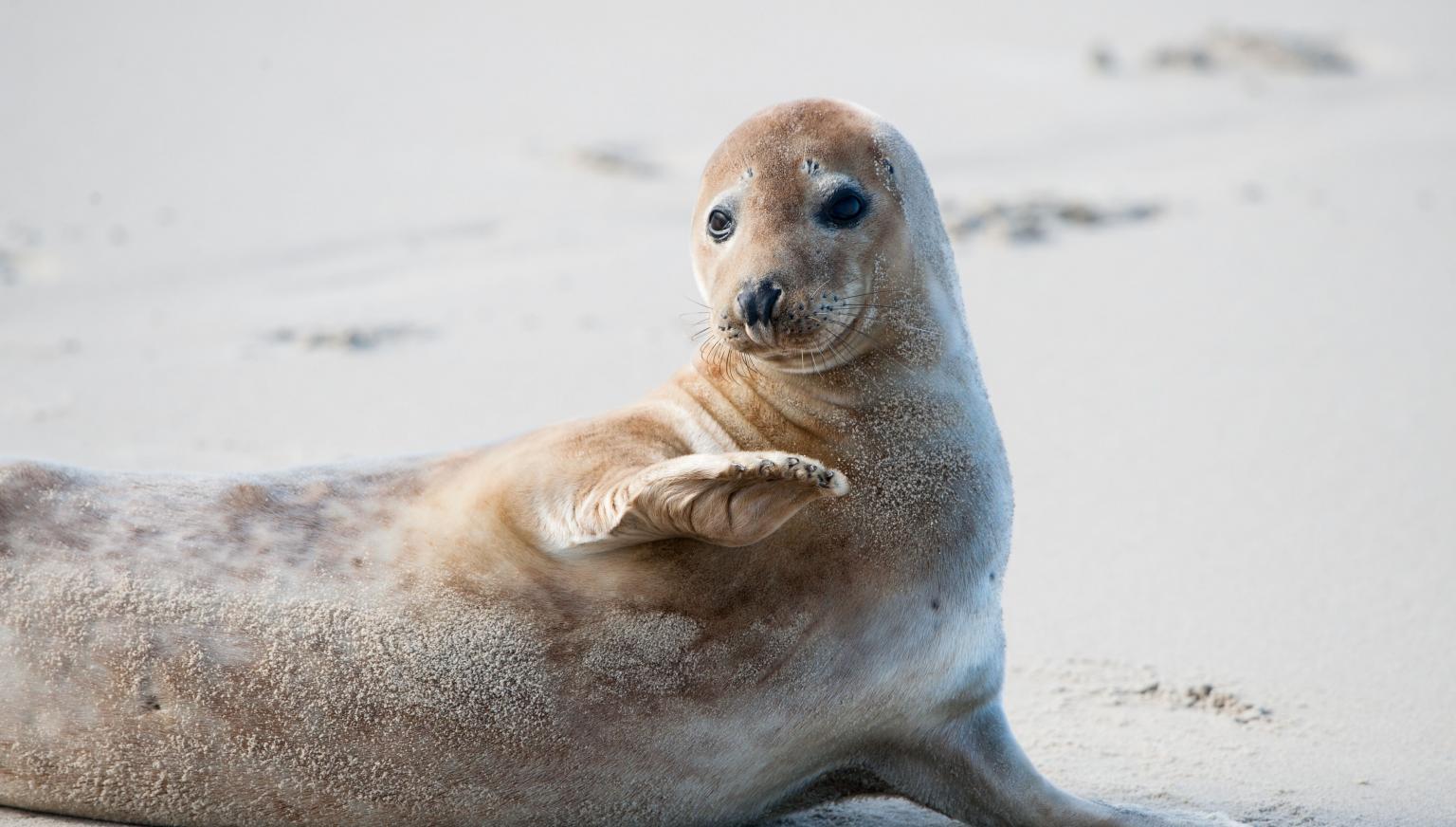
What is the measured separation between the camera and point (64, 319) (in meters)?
6.89

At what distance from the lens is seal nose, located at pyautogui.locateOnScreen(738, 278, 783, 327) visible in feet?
9.21

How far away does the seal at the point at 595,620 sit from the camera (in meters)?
2.76

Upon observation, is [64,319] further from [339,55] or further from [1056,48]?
[1056,48]

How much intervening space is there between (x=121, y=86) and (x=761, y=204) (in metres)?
8.18

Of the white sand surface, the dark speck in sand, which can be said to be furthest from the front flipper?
the dark speck in sand

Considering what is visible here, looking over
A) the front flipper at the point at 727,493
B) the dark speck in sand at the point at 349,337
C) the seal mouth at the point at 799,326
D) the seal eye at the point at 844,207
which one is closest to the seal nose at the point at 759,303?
the seal mouth at the point at 799,326

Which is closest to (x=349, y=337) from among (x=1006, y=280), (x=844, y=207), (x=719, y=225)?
(x=1006, y=280)

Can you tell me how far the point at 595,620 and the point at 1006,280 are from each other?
4.70m

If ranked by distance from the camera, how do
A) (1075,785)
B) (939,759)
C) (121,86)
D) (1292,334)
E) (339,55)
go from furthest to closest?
(339,55), (121,86), (1292,334), (1075,785), (939,759)

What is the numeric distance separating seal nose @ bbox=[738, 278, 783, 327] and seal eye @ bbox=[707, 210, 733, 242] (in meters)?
0.26

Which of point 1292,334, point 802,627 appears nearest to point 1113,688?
point 802,627

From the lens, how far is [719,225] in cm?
307

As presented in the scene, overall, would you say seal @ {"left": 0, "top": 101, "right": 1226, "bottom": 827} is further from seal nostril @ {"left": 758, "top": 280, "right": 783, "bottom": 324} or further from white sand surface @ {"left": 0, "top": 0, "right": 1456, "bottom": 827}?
white sand surface @ {"left": 0, "top": 0, "right": 1456, "bottom": 827}

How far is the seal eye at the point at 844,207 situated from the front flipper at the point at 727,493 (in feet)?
2.13
